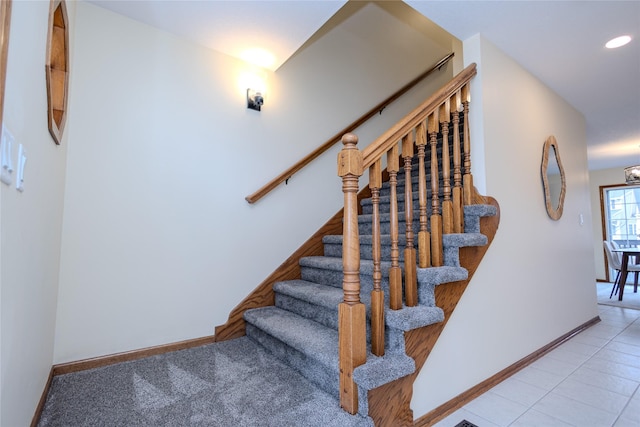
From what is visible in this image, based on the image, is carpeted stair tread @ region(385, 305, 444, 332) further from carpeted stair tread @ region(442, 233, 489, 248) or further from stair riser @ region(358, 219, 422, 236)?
stair riser @ region(358, 219, 422, 236)

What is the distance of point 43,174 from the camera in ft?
4.00

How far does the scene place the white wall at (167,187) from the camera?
1770 millimetres

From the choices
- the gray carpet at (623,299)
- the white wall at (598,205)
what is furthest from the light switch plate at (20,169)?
A: the white wall at (598,205)

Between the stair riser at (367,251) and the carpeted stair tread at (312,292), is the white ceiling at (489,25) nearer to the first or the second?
the stair riser at (367,251)

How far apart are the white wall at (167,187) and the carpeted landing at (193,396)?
250 mm

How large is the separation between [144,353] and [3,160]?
5.05ft

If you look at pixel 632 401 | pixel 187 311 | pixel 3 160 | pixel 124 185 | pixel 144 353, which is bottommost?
pixel 632 401

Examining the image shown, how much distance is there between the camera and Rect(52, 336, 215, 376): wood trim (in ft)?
5.43

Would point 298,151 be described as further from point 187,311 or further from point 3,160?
point 3,160

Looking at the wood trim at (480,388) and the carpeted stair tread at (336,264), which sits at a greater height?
the carpeted stair tread at (336,264)

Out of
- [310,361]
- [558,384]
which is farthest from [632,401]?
[310,361]

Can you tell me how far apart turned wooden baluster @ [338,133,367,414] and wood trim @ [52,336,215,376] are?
1189 millimetres

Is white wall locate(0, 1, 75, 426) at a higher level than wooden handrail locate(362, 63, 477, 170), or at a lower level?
lower

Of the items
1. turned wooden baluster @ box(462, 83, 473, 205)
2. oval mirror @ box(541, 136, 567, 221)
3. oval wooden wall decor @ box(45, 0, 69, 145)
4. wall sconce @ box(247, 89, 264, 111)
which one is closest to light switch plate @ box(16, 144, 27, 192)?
oval wooden wall decor @ box(45, 0, 69, 145)
